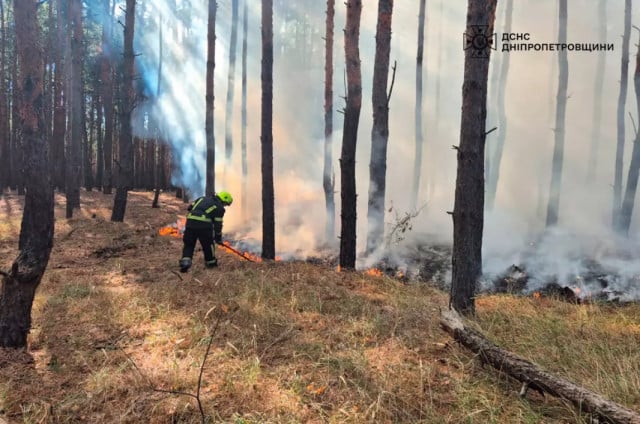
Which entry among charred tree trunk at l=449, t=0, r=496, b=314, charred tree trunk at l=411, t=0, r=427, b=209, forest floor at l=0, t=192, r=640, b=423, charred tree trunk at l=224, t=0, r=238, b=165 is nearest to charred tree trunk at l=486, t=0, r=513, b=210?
charred tree trunk at l=411, t=0, r=427, b=209

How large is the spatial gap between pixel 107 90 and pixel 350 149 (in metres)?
13.3

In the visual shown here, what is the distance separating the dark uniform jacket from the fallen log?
5.35m

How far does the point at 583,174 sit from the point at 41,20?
31557mm

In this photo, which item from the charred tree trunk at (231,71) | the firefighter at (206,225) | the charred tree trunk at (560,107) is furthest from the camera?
the charred tree trunk at (231,71)

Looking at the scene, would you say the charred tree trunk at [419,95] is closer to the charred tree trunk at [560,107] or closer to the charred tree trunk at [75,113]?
the charred tree trunk at [560,107]

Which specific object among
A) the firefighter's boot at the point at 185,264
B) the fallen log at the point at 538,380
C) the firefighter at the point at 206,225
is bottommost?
the firefighter's boot at the point at 185,264

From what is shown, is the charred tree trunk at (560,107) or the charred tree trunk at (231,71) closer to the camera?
the charred tree trunk at (560,107)

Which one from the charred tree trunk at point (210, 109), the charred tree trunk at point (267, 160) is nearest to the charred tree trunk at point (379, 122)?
the charred tree trunk at point (267, 160)

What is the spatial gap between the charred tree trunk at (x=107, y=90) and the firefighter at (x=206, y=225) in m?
11.3

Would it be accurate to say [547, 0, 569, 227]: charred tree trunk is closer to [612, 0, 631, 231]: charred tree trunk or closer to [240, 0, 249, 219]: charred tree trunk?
[612, 0, 631, 231]: charred tree trunk

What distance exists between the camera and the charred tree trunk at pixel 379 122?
960cm

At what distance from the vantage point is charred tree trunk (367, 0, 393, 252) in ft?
31.5

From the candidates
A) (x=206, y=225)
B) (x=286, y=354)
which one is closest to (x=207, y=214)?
(x=206, y=225)

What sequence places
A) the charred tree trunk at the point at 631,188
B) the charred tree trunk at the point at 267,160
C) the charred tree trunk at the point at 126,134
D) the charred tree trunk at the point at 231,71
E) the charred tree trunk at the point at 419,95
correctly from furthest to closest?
the charred tree trunk at the point at 231,71
the charred tree trunk at the point at 419,95
the charred tree trunk at the point at 631,188
the charred tree trunk at the point at 126,134
the charred tree trunk at the point at 267,160
